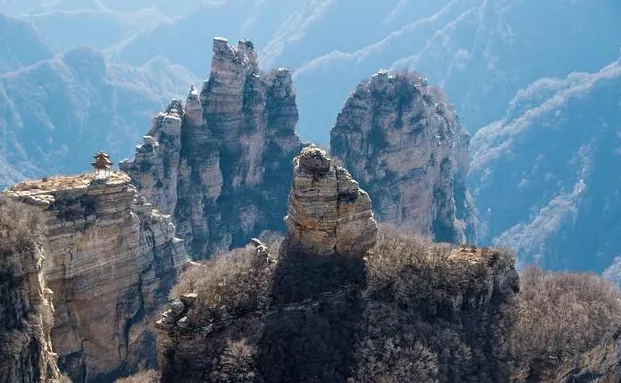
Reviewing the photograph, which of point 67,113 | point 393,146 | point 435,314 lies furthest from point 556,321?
point 67,113

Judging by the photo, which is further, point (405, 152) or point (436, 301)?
point (405, 152)

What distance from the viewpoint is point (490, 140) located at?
144 meters

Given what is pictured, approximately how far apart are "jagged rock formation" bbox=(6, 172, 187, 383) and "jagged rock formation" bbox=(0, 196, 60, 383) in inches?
A: 249

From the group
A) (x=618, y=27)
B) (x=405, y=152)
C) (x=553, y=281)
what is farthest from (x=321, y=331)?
(x=618, y=27)

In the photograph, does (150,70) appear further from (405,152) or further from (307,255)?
(307,255)

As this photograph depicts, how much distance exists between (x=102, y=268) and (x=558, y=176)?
10271 cm

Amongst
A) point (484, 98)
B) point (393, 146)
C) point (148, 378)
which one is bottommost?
point (148, 378)

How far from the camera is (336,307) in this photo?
93.1 ft

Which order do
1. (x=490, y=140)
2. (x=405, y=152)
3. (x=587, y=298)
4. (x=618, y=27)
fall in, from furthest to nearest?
(x=618, y=27)
(x=490, y=140)
(x=405, y=152)
(x=587, y=298)

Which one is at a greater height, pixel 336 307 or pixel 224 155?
pixel 224 155

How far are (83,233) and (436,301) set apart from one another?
16.0 m

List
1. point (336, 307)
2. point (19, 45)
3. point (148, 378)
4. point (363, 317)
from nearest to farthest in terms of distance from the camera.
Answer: point (363, 317), point (336, 307), point (148, 378), point (19, 45)

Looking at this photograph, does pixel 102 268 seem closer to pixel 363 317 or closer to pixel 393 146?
pixel 363 317

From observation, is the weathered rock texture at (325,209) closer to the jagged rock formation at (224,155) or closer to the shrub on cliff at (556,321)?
the shrub on cliff at (556,321)
